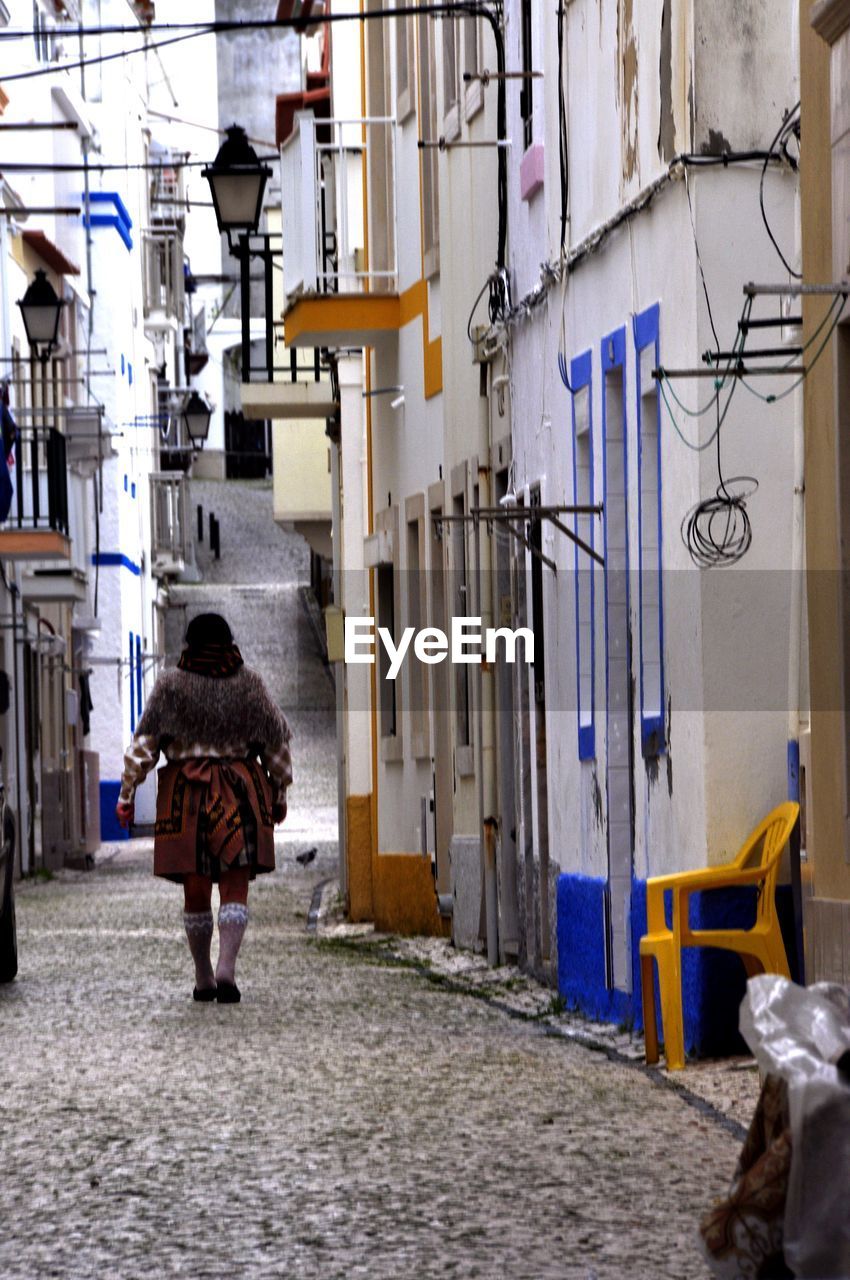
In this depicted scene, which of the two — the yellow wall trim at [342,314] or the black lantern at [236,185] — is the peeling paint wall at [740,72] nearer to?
the black lantern at [236,185]

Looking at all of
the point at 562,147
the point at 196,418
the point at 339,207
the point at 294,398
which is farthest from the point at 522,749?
the point at 196,418

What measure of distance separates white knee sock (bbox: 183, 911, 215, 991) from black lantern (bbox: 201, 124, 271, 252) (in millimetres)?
7255

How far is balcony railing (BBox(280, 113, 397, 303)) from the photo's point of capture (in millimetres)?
18781

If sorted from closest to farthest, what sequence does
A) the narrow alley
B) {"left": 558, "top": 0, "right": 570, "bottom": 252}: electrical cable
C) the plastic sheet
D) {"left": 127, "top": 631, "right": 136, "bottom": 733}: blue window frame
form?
1. the plastic sheet
2. the narrow alley
3. {"left": 558, "top": 0, "right": 570, "bottom": 252}: electrical cable
4. {"left": 127, "top": 631, "right": 136, "bottom": 733}: blue window frame

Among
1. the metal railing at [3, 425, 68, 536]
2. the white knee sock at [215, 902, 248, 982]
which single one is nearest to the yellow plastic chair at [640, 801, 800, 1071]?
the white knee sock at [215, 902, 248, 982]

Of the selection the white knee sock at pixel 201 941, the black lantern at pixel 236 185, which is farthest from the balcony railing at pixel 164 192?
the white knee sock at pixel 201 941

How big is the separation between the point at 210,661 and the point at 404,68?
7.76 m

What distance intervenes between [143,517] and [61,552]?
73.3ft

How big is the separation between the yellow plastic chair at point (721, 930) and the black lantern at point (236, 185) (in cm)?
945

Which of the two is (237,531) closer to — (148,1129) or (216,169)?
(216,169)

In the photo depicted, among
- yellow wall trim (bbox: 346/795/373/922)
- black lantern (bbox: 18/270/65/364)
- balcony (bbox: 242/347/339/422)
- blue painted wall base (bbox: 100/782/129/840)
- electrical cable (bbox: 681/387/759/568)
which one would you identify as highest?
black lantern (bbox: 18/270/65/364)

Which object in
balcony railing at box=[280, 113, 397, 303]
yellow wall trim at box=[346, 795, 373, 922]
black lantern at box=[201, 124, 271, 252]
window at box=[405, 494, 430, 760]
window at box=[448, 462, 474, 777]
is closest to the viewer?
window at box=[448, 462, 474, 777]

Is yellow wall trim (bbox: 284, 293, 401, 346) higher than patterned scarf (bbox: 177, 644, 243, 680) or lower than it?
higher

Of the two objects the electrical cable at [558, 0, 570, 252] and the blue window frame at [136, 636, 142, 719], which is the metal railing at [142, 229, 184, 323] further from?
the electrical cable at [558, 0, 570, 252]
